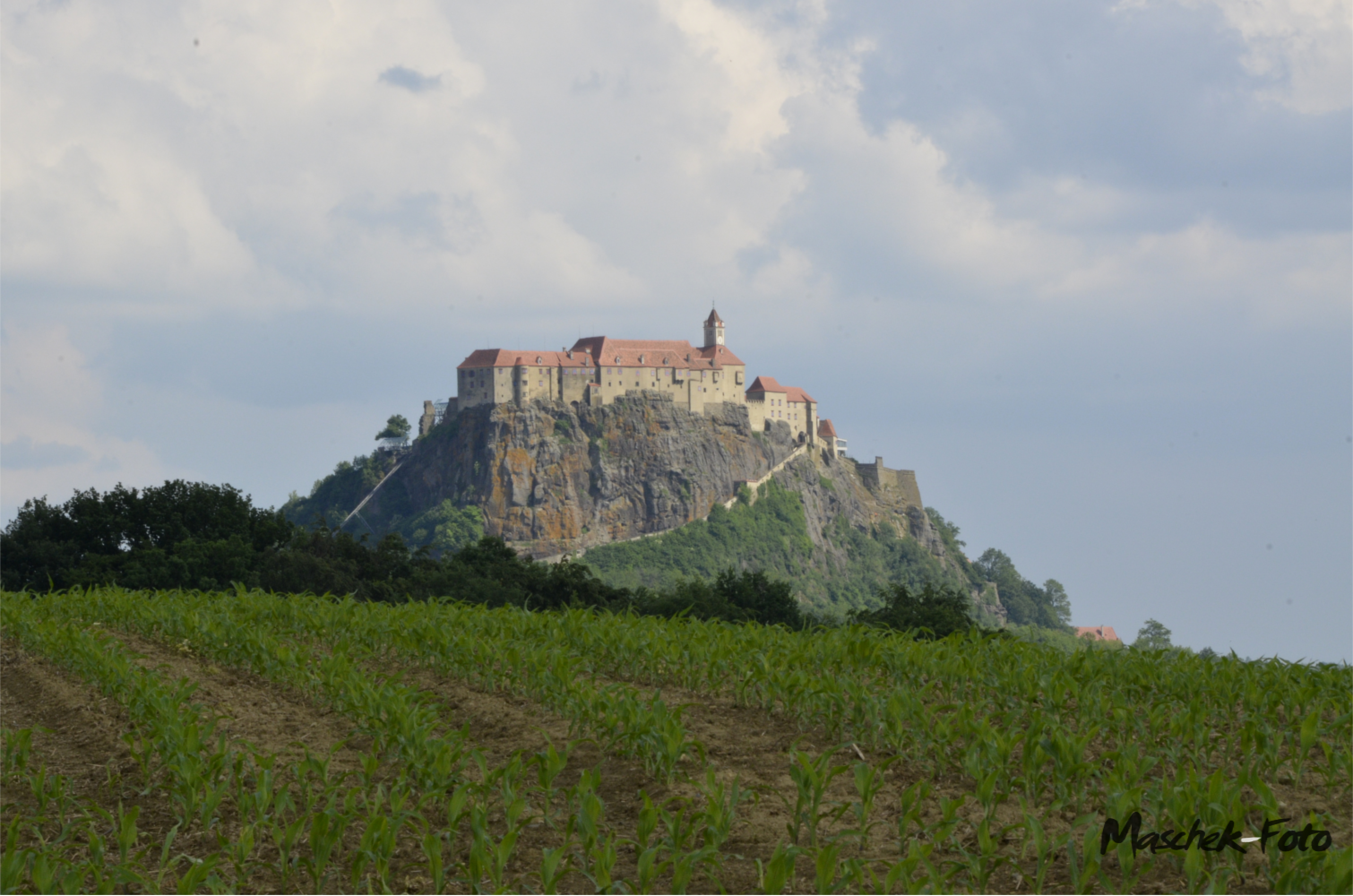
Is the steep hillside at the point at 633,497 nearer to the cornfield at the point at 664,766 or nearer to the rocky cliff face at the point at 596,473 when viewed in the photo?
the rocky cliff face at the point at 596,473

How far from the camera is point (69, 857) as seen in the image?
7.11m

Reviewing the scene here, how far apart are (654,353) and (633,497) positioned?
1733cm

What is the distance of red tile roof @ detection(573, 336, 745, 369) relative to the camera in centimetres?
13012

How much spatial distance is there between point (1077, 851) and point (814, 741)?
2553 millimetres

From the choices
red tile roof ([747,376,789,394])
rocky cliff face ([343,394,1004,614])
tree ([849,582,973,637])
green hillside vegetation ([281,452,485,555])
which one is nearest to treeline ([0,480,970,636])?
tree ([849,582,973,637])

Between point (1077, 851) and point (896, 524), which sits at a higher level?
point (896, 524)

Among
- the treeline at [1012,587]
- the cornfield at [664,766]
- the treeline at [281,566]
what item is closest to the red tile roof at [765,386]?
the treeline at [1012,587]

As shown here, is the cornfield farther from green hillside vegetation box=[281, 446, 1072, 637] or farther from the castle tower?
the castle tower

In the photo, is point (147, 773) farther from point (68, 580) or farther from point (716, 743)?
point (68, 580)

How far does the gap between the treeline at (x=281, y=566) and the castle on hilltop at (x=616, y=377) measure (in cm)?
8302

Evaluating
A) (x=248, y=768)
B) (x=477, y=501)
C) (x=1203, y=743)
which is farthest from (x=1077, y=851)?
(x=477, y=501)

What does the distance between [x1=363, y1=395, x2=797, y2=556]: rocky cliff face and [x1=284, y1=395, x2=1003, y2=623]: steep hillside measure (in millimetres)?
148

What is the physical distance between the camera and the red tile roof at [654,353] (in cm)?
13012

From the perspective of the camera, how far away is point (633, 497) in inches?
5089
